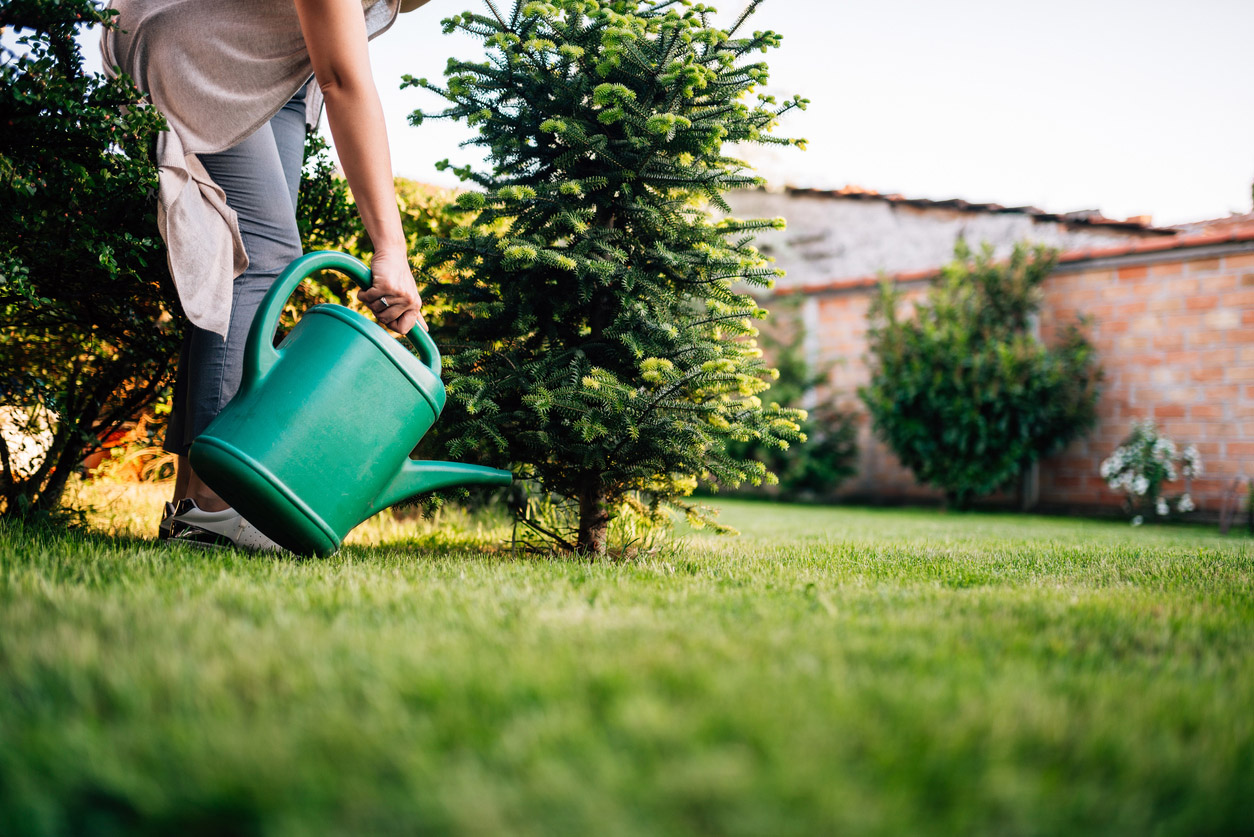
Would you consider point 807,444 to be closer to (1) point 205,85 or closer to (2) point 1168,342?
(2) point 1168,342

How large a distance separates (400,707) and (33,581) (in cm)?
104

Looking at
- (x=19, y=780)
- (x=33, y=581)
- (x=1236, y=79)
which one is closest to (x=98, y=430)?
(x=33, y=581)

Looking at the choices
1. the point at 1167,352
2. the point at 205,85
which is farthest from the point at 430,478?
the point at 1167,352

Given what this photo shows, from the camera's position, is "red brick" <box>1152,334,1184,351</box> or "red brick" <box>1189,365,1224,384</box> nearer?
"red brick" <box>1189,365,1224,384</box>

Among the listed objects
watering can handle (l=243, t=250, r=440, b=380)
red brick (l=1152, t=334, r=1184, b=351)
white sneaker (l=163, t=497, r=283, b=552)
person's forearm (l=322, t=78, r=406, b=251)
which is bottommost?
white sneaker (l=163, t=497, r=283, b=552)

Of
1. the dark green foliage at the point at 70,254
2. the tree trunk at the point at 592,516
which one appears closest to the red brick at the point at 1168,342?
the tree trunk at the point at 592,516

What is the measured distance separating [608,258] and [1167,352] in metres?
6.90

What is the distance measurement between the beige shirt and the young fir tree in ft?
1.66

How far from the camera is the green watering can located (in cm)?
180

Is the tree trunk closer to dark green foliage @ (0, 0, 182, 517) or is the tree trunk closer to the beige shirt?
the beige shirt

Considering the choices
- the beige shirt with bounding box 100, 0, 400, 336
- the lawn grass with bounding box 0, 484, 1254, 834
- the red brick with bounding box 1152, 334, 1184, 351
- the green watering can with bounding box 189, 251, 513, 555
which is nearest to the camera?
the lawn grass with bounding box 0, 484, 1254, 834

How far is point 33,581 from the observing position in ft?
4.72

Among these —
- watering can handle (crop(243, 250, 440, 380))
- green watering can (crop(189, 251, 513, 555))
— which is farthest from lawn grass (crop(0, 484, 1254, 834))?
watering can handle (crop(243, 250, 440, 380))

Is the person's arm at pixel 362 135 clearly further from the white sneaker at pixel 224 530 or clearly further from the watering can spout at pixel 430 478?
the white sneaker at pixel 224 530
